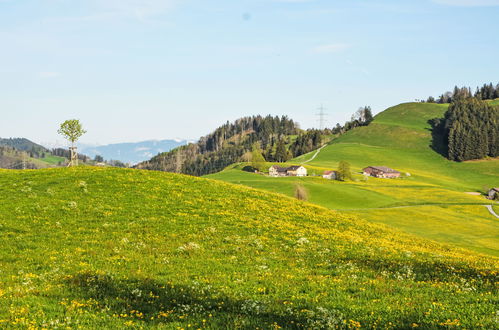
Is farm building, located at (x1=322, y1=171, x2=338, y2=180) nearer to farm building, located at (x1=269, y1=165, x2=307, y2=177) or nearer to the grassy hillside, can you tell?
farm building, located at (x1=269, y1=165, x2=307, y2=177)

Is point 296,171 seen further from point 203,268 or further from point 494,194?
point 203,268

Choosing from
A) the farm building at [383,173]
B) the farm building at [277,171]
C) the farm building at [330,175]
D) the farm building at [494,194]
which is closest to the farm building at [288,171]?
the farm building at [277,171]

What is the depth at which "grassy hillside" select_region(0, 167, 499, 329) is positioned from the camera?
1176cm

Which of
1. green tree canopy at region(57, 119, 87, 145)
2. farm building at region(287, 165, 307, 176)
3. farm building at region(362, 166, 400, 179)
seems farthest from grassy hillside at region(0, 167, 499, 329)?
farm building at region(362, 166, 400, 179)

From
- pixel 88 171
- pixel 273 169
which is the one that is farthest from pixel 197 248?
pixel 273 169

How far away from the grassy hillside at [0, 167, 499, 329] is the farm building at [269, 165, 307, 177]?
132396 millimetres

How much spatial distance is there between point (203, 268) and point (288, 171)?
501 feet

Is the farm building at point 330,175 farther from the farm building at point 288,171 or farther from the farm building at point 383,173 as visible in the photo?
the farm building at point 383,173

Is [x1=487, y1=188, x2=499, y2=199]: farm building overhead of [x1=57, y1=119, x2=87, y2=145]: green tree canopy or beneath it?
beneath

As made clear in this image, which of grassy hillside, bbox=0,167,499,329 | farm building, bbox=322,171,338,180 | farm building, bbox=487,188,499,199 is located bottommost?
farm building, bbox=487,188,499,199

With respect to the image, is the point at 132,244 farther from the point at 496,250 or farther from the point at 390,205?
the point at 390,205

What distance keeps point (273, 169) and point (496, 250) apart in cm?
13660

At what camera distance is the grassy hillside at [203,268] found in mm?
11758

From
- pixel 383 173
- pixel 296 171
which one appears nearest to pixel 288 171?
pixel 296 171
